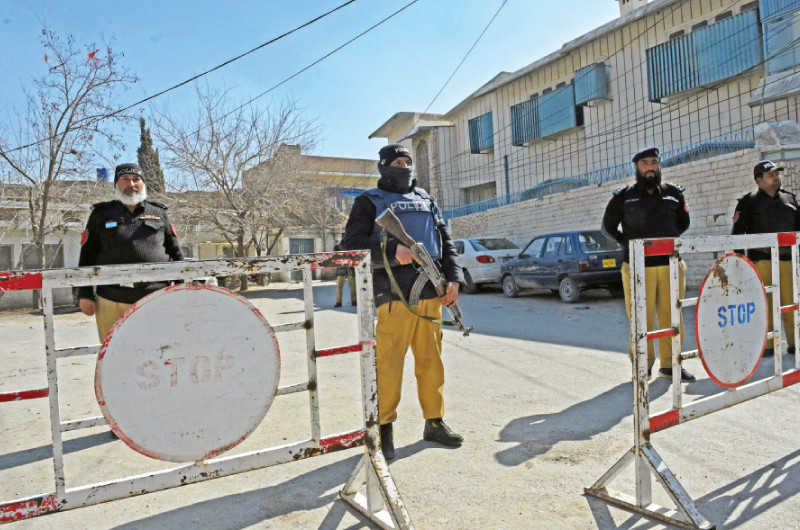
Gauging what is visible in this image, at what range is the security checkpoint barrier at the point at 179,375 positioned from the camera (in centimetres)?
185

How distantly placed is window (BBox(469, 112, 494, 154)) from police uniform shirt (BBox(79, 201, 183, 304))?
21552mm

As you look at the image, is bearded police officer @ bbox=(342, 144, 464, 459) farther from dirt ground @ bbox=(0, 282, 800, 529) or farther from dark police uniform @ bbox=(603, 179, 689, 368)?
dark police uniform @ bbox=(603, 179, 689, 368)

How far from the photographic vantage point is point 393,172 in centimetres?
331

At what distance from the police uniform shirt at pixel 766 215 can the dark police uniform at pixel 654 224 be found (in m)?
1.04

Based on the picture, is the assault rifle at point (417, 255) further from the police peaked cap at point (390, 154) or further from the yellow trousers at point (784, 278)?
the yellow trousers at point (784, 278)

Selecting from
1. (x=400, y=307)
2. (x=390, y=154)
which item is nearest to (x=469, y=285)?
(x=390, y=154)

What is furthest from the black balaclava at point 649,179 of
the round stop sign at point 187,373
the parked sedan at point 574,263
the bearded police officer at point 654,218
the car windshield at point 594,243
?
the car windshield at point 594,243

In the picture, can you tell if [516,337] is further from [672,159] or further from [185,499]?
[672,159]

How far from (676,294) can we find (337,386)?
305 cm

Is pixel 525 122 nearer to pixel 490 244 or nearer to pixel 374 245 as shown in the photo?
pixel 490 244

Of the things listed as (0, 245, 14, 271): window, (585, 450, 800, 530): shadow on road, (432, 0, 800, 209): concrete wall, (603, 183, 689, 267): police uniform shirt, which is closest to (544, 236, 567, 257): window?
(432, 0, 800, 209): concrete wall

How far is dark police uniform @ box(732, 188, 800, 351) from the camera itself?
509cm

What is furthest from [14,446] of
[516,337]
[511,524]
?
[516,337]

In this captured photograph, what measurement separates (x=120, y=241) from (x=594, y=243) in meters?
8.43
